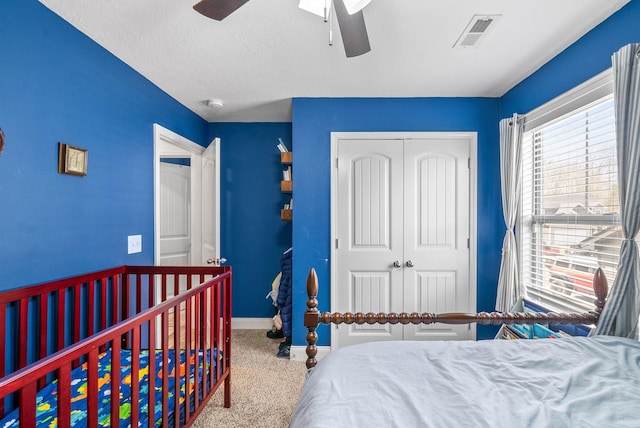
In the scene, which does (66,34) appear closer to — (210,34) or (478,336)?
(210,34)

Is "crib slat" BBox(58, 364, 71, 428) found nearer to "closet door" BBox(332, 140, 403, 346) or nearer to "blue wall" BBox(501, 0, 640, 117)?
"closet door" BBox(332, 140, 403, 346)

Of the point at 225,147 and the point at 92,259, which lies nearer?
the point at 92,259

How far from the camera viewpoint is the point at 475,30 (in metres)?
1.68

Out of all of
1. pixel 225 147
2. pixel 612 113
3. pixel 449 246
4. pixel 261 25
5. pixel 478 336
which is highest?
pixel 261 25

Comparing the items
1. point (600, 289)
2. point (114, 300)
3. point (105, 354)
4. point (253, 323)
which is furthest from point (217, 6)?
point (253, 323)

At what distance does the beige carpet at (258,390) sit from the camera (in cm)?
183

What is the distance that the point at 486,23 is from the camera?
1.63 metres

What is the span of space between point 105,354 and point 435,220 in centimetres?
265

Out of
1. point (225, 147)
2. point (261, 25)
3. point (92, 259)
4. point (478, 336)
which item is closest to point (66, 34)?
point (261, 25)

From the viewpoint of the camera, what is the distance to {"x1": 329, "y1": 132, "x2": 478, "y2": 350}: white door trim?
264 cm

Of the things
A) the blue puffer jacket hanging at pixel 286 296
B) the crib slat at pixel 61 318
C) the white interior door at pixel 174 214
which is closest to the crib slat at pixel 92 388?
the crib slat at pixel 61 318

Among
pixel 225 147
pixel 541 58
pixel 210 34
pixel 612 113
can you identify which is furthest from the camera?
pixel 225 147

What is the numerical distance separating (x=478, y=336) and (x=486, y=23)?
8.30 feet

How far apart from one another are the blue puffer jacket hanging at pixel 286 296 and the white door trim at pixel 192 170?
26.1 inches
